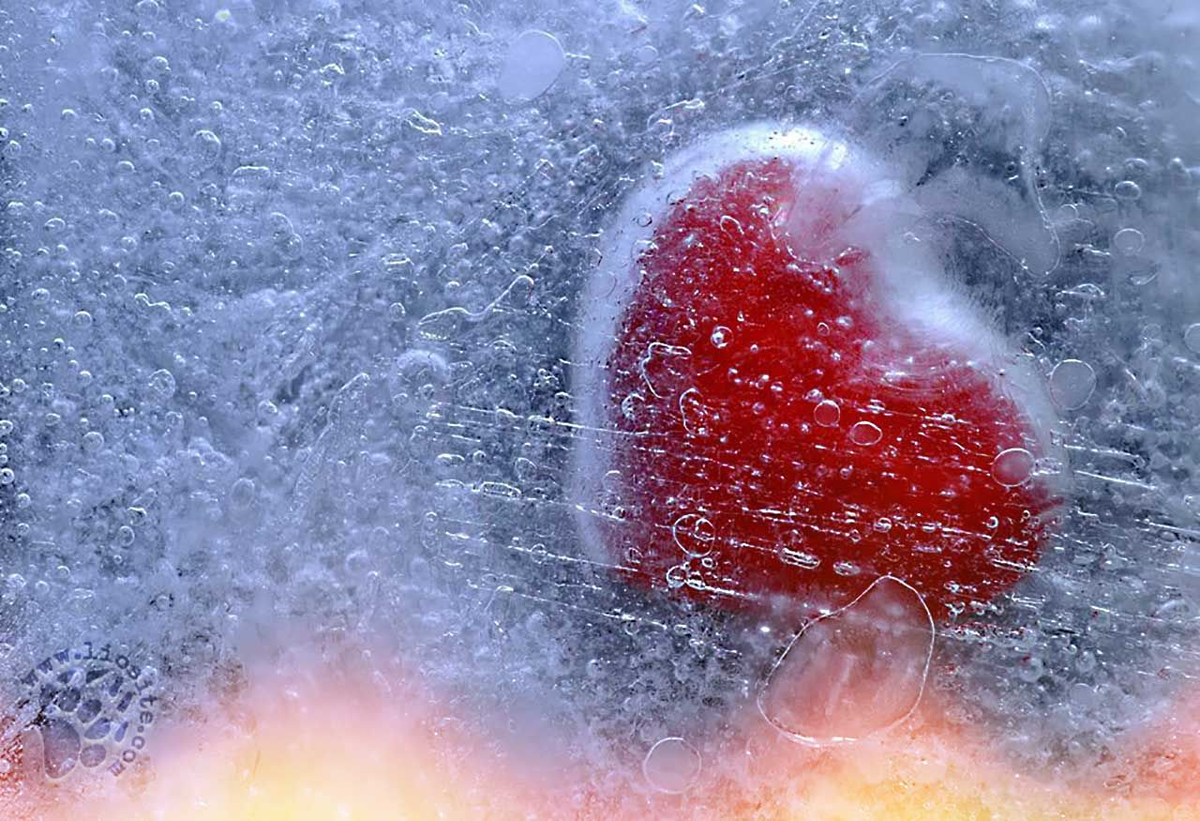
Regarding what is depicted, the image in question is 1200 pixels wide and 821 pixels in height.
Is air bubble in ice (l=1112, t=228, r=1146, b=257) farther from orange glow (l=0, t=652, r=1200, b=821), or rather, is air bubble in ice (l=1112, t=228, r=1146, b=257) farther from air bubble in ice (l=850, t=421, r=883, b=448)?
orange glow (l=0, t=652, r=1200, b=821)

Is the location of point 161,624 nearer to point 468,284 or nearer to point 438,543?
point 438,543

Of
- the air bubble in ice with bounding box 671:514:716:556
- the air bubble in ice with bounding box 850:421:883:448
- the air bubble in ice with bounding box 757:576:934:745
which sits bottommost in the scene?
the air bubble in ice with bounding box 757:576:934:745

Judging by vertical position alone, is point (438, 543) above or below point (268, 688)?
above

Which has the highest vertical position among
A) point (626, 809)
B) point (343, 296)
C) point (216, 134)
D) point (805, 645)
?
point (216, 134)

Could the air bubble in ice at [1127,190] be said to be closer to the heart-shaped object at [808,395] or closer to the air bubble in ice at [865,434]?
the heart-shaped object at [808,395]

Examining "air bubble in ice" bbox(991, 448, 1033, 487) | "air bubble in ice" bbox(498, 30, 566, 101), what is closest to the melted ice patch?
"air bubble in ice" bbox(991, 448, 1033, 487)

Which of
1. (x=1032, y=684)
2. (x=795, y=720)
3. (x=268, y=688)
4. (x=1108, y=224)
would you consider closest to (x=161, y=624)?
(x=268, y=688)

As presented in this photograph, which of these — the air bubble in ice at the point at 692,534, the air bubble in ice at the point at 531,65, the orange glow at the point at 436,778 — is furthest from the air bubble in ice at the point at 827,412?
the air bubble in ice at the point at 531,65

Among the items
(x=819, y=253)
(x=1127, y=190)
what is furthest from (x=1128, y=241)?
(x=819, y=253)
